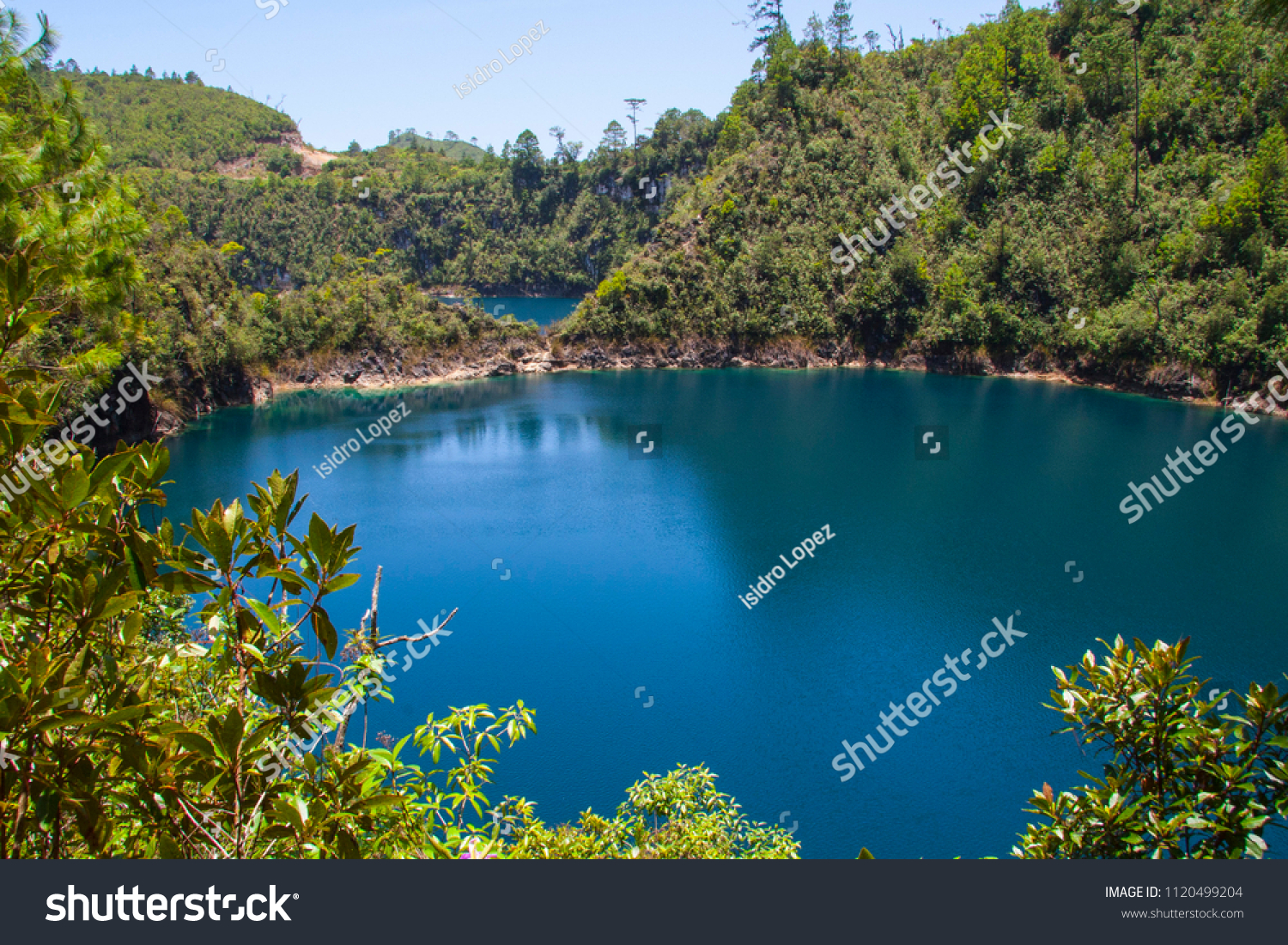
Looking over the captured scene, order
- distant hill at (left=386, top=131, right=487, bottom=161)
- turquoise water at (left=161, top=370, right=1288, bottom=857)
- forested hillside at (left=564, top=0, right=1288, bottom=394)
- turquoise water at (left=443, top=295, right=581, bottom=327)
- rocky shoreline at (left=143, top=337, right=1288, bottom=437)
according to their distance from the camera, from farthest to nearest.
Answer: distant hill at (left=386, top=131, right=487, bottom=161) < turquoise water at (left=443, top=295, right=581, bottom=327) < rocky shoreline at (left=143, top=337, right=1288, bottom=437) < forested hillside at (left=564, top=0, right=1288, bottom=394) < turquoise water at (left=161, top=370, right=1288, bottom=857)

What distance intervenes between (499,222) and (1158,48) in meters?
53.7

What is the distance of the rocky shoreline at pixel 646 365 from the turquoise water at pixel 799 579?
3332 millimetres

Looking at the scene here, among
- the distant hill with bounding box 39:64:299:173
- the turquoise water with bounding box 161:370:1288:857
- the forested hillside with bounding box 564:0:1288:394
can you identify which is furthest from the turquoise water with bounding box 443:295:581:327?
the turquoise water with bounding box 161:370:1288:857

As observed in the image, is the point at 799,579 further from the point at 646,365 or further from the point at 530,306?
the point at 530,306

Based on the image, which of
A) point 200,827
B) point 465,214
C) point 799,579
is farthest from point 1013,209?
point 465,214

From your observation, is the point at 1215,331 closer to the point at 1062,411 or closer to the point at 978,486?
the point at 1062,411

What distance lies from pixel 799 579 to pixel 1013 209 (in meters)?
32.3

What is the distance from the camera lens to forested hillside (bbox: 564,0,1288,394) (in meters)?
32.0

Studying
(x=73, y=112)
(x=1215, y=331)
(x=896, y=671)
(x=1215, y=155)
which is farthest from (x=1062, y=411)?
(x=73, y=112)

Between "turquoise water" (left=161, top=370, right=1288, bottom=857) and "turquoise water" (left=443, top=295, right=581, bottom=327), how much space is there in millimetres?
31226

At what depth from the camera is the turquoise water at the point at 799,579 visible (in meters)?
10.8

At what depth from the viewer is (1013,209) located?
3984 centimetres

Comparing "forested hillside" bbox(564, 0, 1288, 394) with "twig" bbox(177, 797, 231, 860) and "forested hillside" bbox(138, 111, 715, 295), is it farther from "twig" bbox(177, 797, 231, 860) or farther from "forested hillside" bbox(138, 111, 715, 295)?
"twig" bbox(177, 797, 231, 860)

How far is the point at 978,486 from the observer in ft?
71.5
